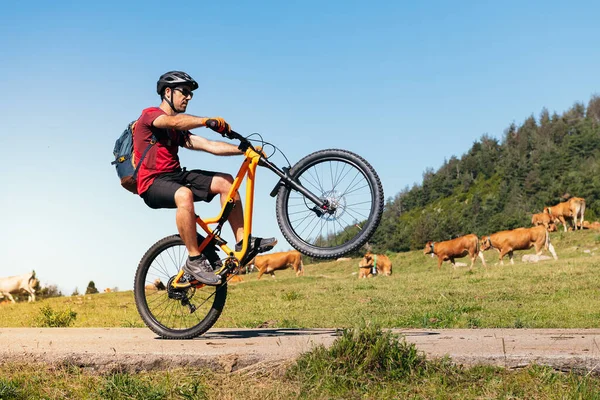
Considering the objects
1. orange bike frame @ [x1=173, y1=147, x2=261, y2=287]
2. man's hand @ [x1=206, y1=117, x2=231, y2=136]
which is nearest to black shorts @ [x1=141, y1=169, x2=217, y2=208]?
orange bike frame @ [x1=173, y1=147, x2=261, y2=287]

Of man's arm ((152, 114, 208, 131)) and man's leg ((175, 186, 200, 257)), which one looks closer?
man's arm ((152, 114, 208, 131))

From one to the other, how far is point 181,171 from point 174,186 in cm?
29

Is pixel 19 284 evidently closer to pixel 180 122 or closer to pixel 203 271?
pixel 203 271

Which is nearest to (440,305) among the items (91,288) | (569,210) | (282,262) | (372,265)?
(372,265)

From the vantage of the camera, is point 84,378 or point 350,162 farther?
point 350,162

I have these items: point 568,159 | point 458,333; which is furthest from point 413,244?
point 458,333

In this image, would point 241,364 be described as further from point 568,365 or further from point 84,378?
point 568,365

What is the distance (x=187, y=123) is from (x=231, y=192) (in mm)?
896

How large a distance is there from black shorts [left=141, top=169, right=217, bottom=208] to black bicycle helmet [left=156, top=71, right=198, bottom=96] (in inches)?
39.9

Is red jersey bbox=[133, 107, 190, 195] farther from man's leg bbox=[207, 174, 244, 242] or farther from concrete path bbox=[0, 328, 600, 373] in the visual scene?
concrete path bbox=[0, 328, 600, 373]

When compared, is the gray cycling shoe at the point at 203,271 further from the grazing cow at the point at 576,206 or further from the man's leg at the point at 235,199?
the grazing cow at the point at 576,206

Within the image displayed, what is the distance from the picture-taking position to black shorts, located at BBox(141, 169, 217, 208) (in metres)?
6.93

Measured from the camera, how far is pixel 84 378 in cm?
555

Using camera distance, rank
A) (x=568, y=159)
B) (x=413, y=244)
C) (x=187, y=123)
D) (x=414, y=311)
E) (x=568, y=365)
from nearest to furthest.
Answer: (x=568, y=365)
(x=187, y=123)
(x=414, y=311)
(x=413, y=244)
(x=568, y=159)
